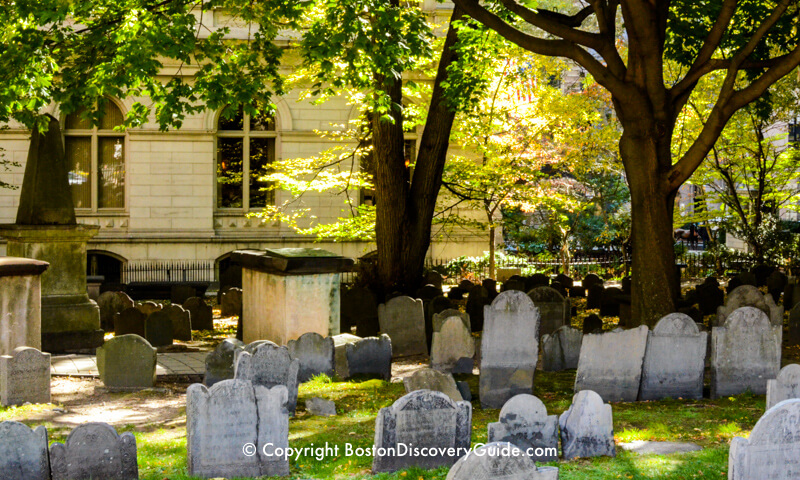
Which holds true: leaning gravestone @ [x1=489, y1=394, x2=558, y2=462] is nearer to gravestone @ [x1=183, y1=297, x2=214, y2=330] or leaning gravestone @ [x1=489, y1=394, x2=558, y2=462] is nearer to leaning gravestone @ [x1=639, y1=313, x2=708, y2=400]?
leaning gravestone @ [x1=639, y1=313, x2=708, y2=400]

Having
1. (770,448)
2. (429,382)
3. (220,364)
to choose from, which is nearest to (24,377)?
(220,364)

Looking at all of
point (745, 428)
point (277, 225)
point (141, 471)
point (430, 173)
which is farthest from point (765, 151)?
point (141, 471)

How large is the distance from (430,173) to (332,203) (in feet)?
30.3

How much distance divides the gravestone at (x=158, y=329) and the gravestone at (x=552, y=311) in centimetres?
560

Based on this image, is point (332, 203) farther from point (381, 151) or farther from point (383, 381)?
point (383, 381)

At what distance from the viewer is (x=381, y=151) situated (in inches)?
→ 683

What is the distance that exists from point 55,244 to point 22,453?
781 cm

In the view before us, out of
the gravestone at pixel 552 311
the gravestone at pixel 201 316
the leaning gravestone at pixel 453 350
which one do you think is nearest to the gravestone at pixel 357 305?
the gravestone at pixel 201 316

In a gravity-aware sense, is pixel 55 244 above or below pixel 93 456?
above

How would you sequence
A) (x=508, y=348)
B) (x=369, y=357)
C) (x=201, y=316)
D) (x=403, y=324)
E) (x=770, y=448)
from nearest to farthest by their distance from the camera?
(x=770, y=448) < (x=508, y=348) < (x=369, y=357) < (x=403, y=324) < (x=201, y=316)

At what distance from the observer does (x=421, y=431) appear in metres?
6.39

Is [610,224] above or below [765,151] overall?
below

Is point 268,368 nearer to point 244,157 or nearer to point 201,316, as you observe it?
point 201,316

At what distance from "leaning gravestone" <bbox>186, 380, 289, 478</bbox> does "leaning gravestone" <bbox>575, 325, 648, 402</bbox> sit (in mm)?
3702
